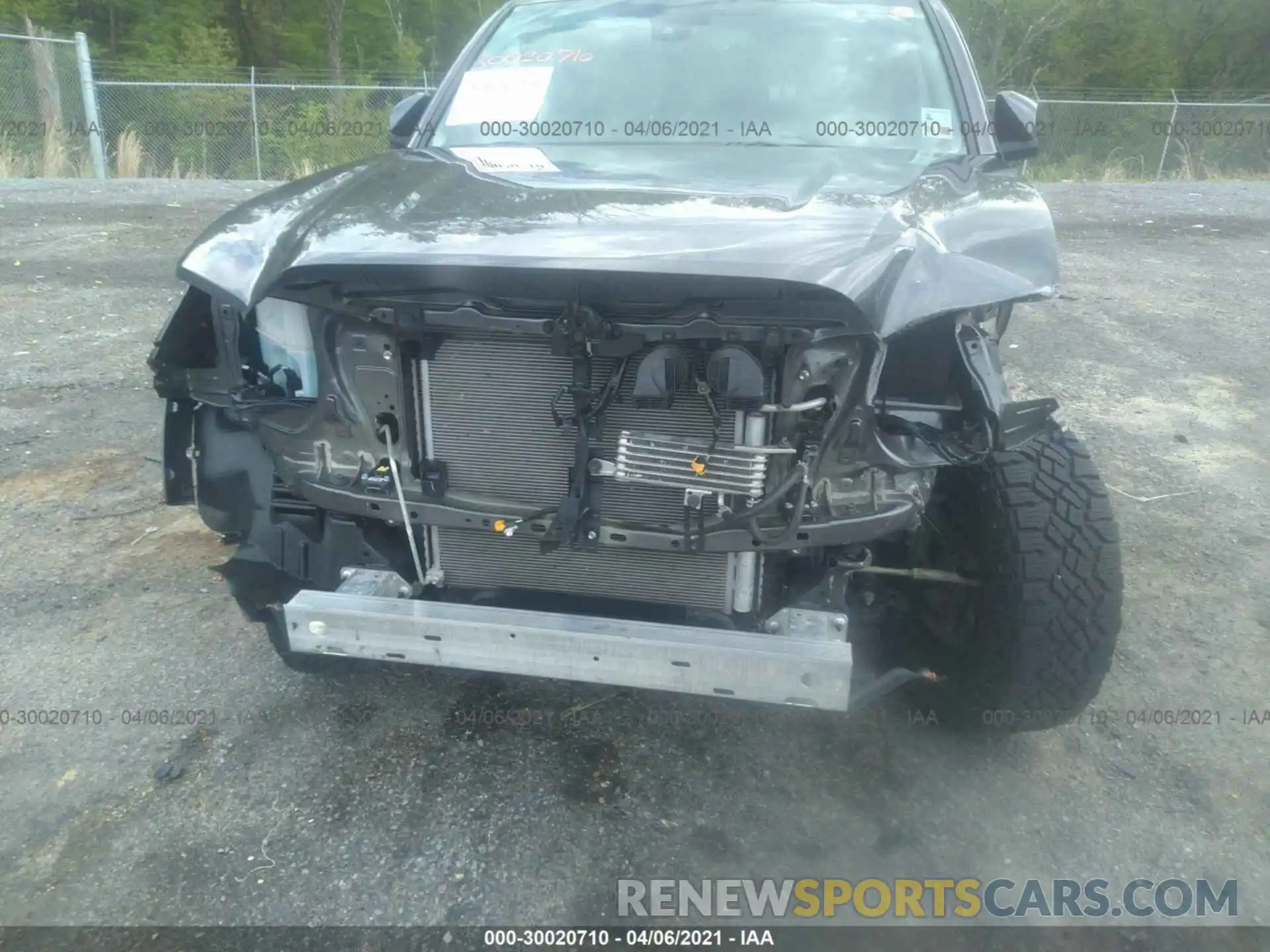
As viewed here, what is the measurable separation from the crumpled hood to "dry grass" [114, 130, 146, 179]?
12342 mm

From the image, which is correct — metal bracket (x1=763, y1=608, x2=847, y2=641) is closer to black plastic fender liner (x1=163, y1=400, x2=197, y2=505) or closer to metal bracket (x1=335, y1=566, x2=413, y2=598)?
metal bracket (x1=335, y1=566, x2=413, y2=598)

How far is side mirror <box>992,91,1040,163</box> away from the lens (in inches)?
123

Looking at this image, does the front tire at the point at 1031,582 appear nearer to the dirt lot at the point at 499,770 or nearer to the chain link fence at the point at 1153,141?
the dirt lot at the point at 499,770

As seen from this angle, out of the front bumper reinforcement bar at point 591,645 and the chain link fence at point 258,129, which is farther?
the chain link fence at point 258,129

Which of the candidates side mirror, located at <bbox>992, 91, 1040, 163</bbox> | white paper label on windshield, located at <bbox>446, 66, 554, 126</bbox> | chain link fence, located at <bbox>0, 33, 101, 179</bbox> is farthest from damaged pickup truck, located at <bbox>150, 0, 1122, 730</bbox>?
Result: chain link fence, located at <bbox>0, 33, 101, 179</bbox>

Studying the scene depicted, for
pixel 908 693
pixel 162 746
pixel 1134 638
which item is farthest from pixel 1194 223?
pixel 162 746

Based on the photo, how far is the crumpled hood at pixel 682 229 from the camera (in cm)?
194

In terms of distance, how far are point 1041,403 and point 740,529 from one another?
71cm

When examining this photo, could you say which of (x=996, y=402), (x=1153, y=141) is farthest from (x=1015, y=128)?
(x=1153, y=141)

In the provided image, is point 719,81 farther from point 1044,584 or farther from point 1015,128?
point 1044,584

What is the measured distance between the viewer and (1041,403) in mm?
2133

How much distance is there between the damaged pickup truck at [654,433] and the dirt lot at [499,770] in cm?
28

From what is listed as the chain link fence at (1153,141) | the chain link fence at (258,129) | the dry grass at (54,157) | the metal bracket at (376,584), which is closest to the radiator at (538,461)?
the metal bracket at (376,584)

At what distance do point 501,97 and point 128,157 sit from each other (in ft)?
39.4
